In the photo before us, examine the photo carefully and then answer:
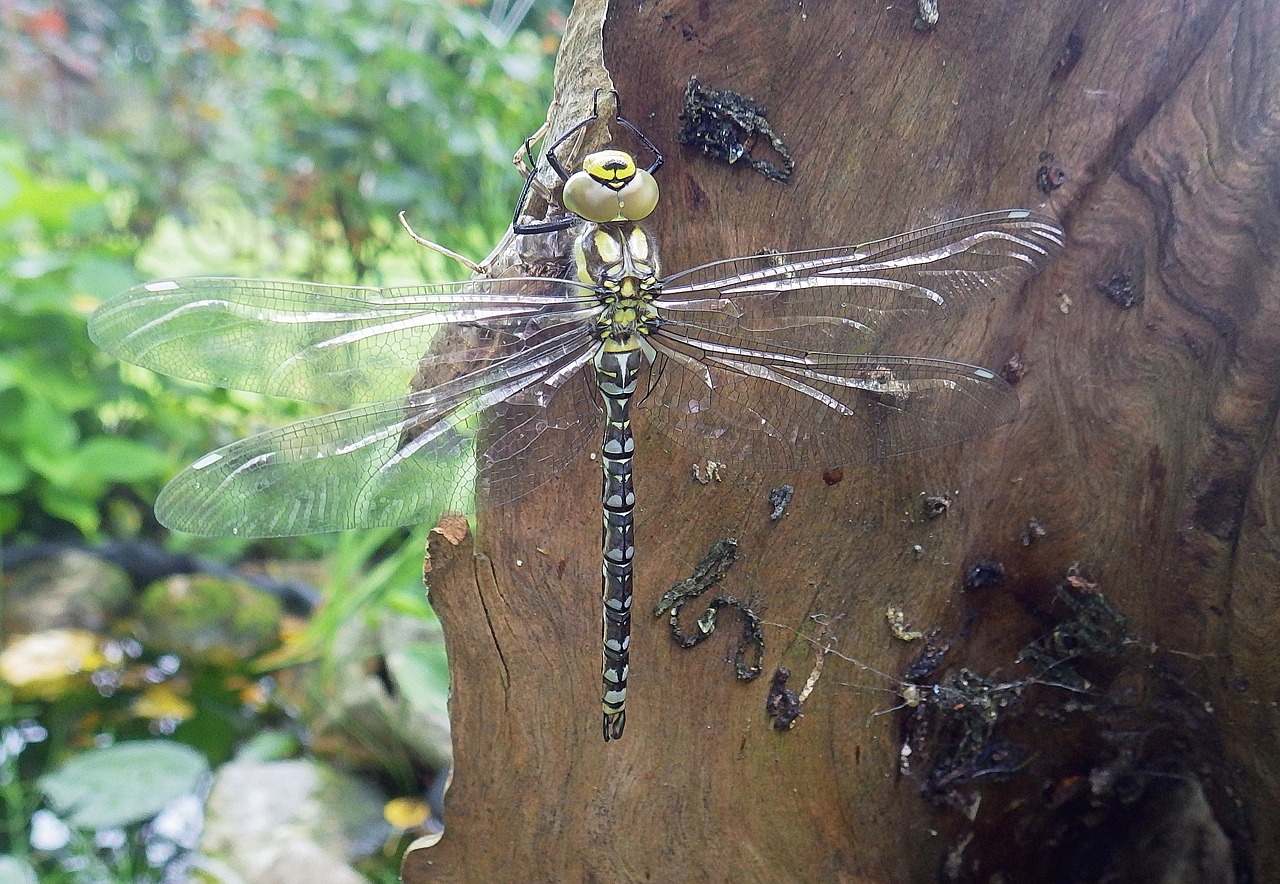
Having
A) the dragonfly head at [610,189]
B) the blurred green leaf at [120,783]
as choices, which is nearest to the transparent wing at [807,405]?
the dragonfly head at [610,189]

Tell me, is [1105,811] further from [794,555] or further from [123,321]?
[123,321]

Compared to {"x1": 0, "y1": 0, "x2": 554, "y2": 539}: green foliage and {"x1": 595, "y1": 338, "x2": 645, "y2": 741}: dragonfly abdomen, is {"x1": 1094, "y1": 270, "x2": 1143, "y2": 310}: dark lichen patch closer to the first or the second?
{"x1": 595, "y1": 338, "x2": 645, "y2": 741}: dragonfly abdomen

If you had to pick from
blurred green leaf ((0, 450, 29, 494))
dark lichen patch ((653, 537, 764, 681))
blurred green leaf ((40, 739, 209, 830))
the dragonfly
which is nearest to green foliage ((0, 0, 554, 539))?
blurred green leaf ((0, 450, 29, 494))

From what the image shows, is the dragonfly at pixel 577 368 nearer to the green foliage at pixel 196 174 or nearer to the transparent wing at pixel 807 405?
the transparent wing at pixel 807 405

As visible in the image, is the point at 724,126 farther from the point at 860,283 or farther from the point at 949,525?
the point at 949,525

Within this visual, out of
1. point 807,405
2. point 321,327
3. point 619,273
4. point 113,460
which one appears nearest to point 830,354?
point 807,405

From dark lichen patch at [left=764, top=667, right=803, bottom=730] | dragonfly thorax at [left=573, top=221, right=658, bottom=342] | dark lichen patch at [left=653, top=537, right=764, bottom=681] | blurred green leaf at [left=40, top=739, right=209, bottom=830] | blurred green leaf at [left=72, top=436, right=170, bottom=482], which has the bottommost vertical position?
blurred green leaf at [left=40, top=739, right=209, bottom=830]

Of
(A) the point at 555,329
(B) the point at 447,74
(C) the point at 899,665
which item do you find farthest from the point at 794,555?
(B) the point at 447,74
